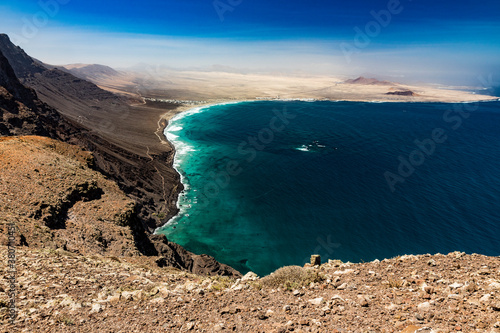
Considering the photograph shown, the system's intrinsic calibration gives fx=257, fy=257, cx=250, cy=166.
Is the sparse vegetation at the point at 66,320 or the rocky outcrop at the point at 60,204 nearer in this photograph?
the sparse vegetation at the point at 66,320

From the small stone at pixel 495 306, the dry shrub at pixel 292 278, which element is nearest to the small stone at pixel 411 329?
the small stone at pixel 495 306

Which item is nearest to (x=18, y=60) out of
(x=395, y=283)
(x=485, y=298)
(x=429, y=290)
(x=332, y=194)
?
(x=332, y=194)

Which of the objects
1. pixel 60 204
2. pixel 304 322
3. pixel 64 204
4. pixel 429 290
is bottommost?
pixel 64 204

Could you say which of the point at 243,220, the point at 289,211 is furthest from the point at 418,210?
the point at 243,220

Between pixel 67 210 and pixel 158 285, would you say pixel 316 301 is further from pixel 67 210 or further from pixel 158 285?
pixel 67 210

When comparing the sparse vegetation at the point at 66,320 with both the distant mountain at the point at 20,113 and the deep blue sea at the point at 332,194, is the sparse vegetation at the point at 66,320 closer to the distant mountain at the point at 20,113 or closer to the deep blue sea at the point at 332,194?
the deep blue sea at the point at 332,194
